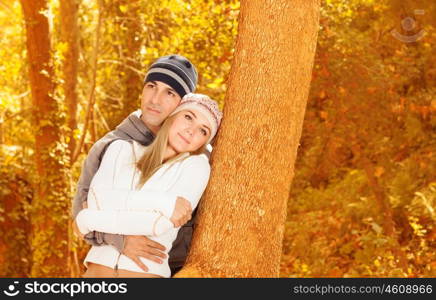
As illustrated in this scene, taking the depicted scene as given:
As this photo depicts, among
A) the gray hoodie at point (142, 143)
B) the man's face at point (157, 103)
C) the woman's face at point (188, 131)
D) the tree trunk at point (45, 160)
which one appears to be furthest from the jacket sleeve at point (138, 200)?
the tree trunk at point (45, 160)

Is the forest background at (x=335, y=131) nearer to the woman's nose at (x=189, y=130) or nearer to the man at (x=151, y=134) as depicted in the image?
the man at (x=151, y=134)

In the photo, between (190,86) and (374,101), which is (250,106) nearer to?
(190,86)

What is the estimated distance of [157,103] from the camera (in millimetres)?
4762

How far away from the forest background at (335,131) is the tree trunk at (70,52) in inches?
0.7

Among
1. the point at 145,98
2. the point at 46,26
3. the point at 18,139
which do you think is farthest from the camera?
the point at 18,139

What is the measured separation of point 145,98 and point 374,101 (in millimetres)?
6281

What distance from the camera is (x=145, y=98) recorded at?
15.9ft

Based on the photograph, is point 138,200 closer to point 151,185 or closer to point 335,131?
point 151,185

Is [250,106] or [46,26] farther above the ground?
[46,26]

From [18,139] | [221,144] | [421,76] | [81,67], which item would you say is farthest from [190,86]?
[81,67]

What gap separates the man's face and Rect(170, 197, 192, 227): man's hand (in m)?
0.83

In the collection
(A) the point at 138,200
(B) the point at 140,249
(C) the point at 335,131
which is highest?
(C) the point at 335,131

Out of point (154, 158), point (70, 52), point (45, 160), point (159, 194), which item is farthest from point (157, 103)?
point (70, 52)

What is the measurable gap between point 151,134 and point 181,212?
33.1 inches
